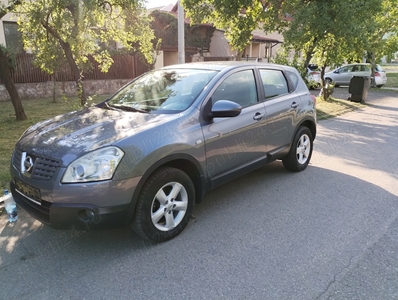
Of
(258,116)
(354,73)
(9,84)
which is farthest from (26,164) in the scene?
(354,73)

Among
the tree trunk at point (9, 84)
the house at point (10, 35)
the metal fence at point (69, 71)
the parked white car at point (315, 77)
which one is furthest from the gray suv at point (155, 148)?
the house at point (10, 35)

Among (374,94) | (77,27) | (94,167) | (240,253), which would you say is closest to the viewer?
(94,167)

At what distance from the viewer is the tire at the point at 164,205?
309 centimetres

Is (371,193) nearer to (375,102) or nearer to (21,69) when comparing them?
(375,102)

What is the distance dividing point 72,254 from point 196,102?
1949mm

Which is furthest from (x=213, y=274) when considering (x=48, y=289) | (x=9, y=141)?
(x=9, y=141)

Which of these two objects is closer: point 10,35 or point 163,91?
point 163,91

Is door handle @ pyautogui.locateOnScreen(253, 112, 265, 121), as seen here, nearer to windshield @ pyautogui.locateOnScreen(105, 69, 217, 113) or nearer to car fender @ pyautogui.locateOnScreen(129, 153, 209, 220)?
windshield @ pyautogui.locateOnScreen(105, 69, 217, 113)

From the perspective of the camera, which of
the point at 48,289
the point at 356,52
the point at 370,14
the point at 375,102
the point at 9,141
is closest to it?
the point at 48,289

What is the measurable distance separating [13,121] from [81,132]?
7104mm

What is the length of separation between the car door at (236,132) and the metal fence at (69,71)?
9404 mm

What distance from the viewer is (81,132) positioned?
3.22 metres

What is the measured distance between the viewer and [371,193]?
450 cm

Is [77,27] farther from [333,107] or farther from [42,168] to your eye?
[333,107]
